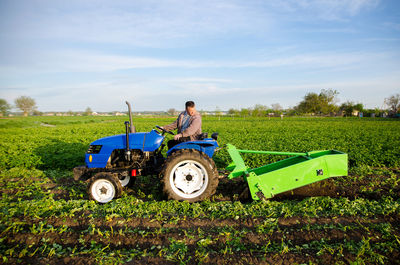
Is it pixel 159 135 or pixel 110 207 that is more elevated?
pixel 159 135

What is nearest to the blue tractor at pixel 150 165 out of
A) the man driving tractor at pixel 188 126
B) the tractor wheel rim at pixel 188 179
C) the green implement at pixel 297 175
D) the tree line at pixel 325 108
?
the tractor wheel rim at pixel 188 179

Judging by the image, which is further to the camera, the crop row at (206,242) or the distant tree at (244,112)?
the distant tree at (244,112)

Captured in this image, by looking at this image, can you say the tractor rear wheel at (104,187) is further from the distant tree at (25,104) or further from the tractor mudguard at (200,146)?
the distant tree at (25,104)

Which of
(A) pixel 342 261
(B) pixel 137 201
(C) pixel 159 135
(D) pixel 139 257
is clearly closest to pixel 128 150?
(C) pixel 159 135

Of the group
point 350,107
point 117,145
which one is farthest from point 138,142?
point 350,107

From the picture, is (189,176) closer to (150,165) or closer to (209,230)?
(150,165)

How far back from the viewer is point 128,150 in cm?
479

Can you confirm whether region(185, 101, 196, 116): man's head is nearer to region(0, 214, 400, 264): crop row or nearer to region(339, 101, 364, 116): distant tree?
region(0, 214, 400, 264): crop row

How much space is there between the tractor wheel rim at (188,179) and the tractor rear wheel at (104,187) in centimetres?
110

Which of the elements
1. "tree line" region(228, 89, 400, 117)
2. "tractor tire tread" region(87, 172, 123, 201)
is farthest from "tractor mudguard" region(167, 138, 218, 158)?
"tree line" region(228, 89, 400, 117)

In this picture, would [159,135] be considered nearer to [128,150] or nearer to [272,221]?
[128,150]

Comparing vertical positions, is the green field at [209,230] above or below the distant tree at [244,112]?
below

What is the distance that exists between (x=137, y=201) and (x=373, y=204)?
4254mm

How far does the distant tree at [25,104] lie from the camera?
84438mm
